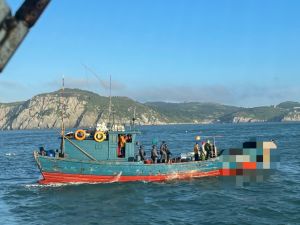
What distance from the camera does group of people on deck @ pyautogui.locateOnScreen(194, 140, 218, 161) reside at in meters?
35.4

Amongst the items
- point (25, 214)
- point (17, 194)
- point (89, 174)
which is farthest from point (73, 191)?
point (25, 214)

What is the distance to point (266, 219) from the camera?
20.8 meters

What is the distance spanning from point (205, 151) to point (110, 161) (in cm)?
864

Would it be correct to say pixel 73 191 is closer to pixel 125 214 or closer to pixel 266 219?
pixel 125 214

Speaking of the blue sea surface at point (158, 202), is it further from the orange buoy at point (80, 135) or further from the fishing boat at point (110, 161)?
the orange buoy at point (80, 135)

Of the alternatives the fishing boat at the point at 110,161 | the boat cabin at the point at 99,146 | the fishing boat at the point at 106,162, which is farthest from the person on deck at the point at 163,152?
the boat cabin at the point at 99,146

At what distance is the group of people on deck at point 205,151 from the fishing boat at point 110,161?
1.01 metres

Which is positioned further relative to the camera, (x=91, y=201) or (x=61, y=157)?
(x=61, y=157)

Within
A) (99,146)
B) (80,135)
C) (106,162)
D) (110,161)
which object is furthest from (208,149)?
(80,135)

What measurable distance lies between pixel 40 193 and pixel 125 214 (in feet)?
30.8

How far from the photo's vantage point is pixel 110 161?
104ft

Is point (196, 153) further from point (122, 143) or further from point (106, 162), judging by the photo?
point (106, 162)

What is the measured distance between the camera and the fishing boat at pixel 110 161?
31.4m

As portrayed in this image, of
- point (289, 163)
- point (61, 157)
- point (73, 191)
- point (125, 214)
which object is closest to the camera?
point (125, 214)
